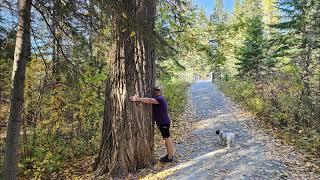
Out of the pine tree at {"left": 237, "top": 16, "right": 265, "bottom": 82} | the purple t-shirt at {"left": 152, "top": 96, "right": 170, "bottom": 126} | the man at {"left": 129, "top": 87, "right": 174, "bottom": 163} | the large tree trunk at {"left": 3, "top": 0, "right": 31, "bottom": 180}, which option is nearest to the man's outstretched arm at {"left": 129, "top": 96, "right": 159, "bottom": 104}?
the man at {"left": 129, "top": 87, "right": 174, "bottom": 163}

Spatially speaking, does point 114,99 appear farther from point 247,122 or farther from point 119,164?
point 247,122

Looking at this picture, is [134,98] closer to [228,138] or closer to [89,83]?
[89,83]

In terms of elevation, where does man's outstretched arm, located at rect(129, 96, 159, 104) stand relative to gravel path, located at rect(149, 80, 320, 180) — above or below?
above

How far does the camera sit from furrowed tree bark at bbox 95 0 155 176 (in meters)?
6.13

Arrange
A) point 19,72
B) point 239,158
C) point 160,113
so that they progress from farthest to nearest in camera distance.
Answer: point 239,158 → point 160,113 → point 19,72

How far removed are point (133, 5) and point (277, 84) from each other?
26.1 feet

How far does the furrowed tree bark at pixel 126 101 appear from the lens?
6129 mm

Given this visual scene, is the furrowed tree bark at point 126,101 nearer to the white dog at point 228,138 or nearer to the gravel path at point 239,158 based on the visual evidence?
the gravel path at point 239,158

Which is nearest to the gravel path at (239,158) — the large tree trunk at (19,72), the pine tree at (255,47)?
the large tree trunk at (19,72)

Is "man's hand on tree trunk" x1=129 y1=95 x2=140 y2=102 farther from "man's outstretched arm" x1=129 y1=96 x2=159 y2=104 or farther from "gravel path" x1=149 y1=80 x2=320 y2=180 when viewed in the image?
"gravel path" x1=149 y1=80 x2=320 y2=180

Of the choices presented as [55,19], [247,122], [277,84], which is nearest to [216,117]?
[247,122]

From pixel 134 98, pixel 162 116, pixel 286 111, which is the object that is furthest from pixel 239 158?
pixel 286 111

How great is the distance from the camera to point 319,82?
→ 10.5 m

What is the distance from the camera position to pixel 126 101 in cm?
616
